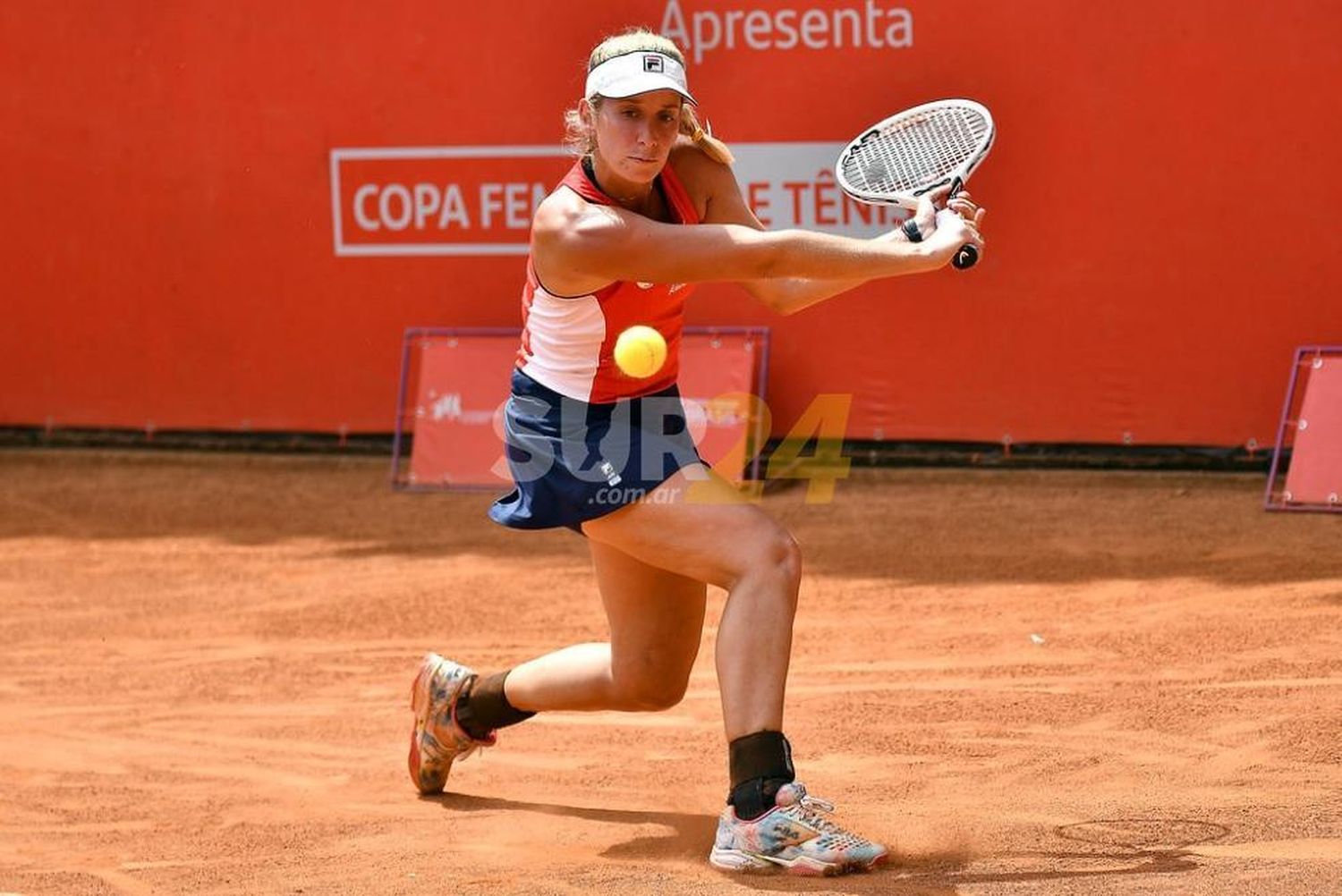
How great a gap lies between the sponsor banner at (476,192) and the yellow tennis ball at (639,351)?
414 cm

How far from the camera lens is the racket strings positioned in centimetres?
417

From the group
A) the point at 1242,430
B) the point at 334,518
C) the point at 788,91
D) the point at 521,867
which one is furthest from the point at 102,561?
the point at 1242,430

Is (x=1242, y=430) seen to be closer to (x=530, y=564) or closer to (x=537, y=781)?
(x=530, y=564)

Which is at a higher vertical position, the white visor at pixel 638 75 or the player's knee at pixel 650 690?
the white visor at pixel 638 75

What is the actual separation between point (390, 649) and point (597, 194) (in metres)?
2.66

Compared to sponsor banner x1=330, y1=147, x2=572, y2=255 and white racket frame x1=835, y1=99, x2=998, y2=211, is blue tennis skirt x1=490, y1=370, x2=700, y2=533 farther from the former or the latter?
sponsor banner x1=330, y1=147, x2=572, y2=255

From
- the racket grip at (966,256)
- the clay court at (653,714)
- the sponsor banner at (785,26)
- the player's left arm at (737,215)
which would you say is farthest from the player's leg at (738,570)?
the sponsor banner at (785,26)

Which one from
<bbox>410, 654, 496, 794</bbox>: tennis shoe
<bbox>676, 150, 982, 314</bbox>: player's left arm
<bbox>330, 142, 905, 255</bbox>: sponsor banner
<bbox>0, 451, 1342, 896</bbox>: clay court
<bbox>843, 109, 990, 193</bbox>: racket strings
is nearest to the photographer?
<bbox>0, 451, 1342, 896</bbox>: clay court

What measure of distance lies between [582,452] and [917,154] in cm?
108

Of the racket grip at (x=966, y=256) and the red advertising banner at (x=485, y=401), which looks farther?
the red advertising banner at (x=485, y=401)

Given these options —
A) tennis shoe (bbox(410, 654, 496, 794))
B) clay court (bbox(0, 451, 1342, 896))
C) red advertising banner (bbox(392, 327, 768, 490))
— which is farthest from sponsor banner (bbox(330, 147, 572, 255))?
tennis shoe (bbox(410, 654, 496, 794))

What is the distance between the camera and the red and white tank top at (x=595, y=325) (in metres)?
3.83

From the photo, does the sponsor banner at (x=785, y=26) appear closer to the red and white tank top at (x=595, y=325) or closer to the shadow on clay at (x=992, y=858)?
the red and white tank top at (x=595, y=325)

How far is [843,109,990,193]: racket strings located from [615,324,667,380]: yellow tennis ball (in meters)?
0.70
